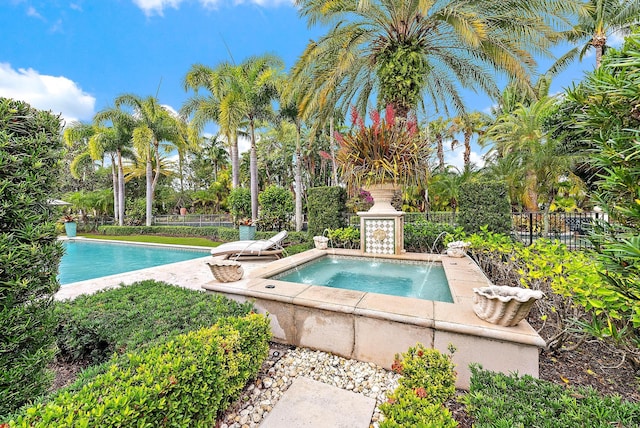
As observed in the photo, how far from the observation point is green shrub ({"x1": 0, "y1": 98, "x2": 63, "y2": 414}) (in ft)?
5.88

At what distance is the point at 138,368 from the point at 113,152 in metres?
23.3

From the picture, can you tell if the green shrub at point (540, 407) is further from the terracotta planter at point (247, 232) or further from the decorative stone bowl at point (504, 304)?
the terracotta planter at point (247, 232)

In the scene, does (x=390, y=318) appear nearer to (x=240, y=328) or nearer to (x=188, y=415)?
(x=240, y=328)

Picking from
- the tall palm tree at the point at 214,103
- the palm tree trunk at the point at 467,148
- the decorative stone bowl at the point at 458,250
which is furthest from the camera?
the palm tree trunk at the point at 467,148

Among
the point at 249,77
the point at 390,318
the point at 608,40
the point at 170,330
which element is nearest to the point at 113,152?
the point at 249,77

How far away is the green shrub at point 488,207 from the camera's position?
6707 millimetres

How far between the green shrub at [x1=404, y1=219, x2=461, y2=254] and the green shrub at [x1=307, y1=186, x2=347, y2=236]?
7.21ft

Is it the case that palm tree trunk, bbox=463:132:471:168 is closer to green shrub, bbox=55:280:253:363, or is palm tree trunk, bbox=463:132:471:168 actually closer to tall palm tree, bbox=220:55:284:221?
tall palm tree, bbox=220:55:284:221

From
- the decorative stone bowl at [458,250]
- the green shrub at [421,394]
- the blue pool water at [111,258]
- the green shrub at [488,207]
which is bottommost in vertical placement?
the blue pool water at [111,258]

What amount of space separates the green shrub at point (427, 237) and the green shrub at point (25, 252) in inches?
278

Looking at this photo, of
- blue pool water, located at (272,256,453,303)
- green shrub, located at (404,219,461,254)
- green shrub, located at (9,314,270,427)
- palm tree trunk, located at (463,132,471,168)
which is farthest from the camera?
palm tree trunk, located at (463,132,471,168)

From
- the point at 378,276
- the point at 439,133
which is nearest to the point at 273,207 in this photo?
the point at 378,276

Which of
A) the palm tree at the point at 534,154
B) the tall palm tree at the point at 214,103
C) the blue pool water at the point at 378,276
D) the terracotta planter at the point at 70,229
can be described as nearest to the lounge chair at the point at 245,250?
the blue pool water at the point at 378,276

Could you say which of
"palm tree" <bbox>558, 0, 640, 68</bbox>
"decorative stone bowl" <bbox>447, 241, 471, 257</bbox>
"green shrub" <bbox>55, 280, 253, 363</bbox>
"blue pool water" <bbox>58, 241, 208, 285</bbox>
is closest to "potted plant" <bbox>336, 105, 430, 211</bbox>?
"decorative stone bowl" <bbox>447, 241, 471, 257</bbox>
